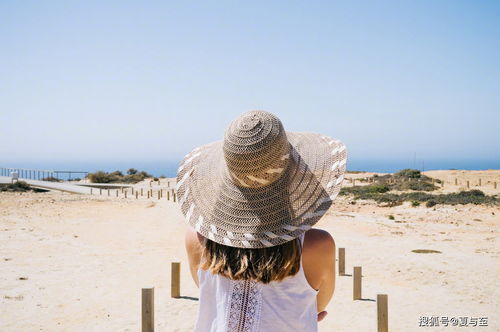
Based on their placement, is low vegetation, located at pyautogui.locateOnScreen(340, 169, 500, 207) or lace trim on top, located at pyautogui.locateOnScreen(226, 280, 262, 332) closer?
lace trim on top, located at pyautogui.locateOnScreen(226, 280, 262, 332)

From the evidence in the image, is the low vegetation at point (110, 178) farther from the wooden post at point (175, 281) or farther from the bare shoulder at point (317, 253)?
the bare shoulder at point (317, 253)

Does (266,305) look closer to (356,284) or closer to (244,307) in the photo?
(244,307)

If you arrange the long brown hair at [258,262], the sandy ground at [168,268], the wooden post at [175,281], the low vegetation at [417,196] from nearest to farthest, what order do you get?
the long brown hair at [258,262]
the sandy ground at [168,268]
the wooden post at [175,281]
the low vegetation at [417,196]

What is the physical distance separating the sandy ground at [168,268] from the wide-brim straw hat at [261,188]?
566cm

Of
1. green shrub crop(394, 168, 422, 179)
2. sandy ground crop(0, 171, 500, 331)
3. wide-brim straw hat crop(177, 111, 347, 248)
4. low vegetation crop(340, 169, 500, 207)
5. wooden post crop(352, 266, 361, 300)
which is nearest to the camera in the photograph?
wide-brim straw hat crop(177, 111, 347, 248)

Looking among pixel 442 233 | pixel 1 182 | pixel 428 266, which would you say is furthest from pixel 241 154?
pixel 1 182

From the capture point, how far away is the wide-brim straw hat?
5.23 ft

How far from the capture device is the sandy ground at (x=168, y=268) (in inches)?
287

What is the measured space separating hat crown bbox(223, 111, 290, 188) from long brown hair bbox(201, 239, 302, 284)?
280 millimetres

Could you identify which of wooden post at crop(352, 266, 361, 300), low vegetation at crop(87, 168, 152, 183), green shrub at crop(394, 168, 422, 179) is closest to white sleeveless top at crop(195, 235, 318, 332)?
wooden post at crop(352, 266, 361, 300)

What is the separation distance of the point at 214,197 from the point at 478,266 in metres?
11.3

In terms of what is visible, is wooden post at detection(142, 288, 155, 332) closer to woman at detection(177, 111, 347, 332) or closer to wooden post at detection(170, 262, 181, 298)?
wooden post at detection(170, 262, 181, 298)

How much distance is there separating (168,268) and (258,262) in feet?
32.5

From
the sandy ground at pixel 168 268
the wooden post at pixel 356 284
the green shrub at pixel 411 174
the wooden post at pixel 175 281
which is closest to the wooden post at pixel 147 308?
the sandy ground at pixel 168 268
